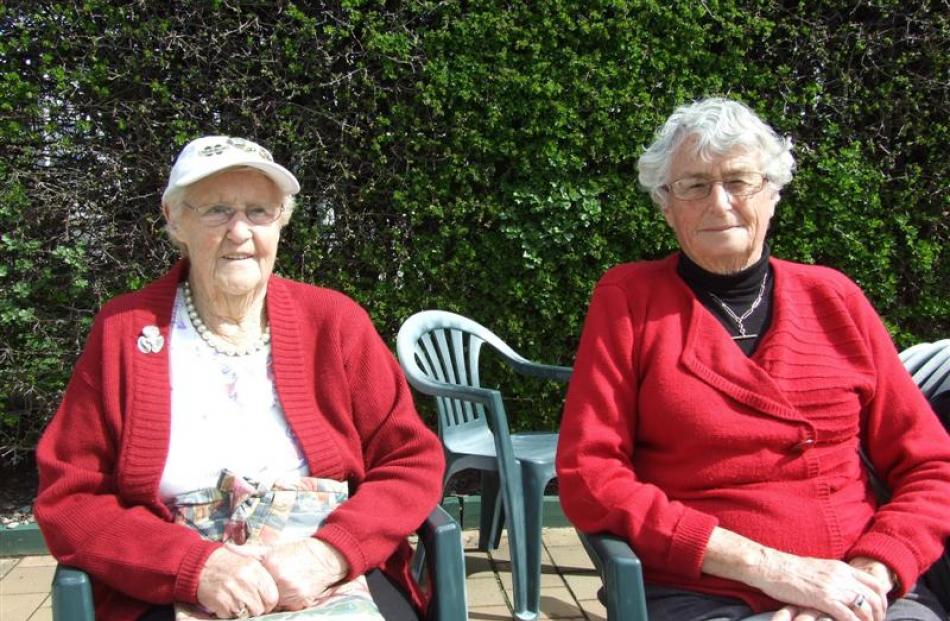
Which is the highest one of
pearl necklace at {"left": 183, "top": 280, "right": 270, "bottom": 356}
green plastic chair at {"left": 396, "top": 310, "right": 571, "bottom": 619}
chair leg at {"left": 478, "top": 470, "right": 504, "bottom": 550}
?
pearl necklace at {"left": 183, "top": 280, "right": 270, "bottom": 356}

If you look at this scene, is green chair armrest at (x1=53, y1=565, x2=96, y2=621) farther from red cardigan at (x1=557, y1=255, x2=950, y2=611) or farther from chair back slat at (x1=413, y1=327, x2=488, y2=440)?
chair back slat at (x1=413, y1=327, x2=488, y2=440)

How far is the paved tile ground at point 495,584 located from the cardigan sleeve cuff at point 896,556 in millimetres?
1447

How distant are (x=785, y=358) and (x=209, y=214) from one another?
1.43 m

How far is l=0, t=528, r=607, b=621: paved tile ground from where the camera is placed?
10.4 ft

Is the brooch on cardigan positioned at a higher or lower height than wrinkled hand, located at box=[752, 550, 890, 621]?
higher

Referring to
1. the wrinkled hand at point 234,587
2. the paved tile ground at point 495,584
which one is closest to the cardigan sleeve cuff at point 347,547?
the wrinkled hand at point 234,587

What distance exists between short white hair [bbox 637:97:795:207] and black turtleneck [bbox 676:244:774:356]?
22cm

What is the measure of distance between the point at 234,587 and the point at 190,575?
10 centimetres

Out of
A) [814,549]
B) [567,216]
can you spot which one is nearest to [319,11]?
[567,216]

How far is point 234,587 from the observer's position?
1.75m

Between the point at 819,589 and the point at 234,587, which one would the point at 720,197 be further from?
the point at 234,587

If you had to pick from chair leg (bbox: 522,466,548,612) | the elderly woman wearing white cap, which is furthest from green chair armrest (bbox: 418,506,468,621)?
chair leg (bbox: 522,466,548,612)

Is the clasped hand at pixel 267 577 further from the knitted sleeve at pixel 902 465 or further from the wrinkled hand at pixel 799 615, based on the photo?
the knitted sleeve at pixel 902 465

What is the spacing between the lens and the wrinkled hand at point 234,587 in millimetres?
1738
